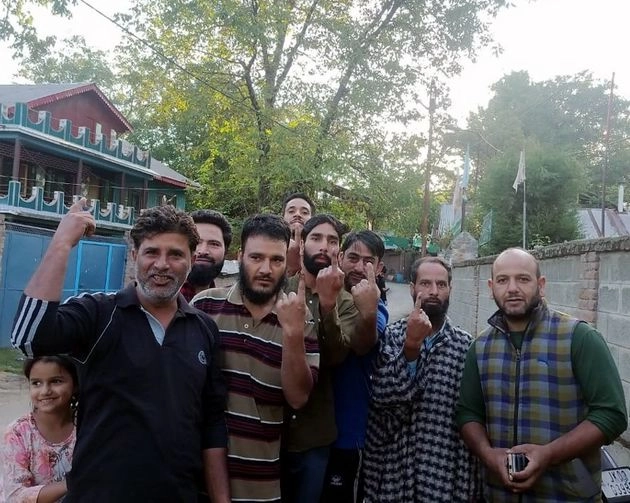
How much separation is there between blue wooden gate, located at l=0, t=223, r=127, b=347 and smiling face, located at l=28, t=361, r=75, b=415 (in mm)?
8475

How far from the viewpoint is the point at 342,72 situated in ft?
46.3

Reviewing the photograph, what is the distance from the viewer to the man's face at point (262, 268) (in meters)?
2.29

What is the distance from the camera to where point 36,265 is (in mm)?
12820

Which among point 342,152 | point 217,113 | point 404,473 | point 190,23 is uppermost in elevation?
point 190,23

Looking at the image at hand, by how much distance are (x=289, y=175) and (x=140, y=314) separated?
11.4 metres

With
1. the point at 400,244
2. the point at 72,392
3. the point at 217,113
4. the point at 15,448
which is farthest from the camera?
the point at 400,244

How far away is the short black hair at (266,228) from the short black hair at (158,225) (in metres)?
0.34

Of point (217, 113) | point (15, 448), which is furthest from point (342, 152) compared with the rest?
point (15, 448)

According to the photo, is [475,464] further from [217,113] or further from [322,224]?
[217,113]

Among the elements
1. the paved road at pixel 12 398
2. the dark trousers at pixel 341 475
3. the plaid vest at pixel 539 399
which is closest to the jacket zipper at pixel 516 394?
the plaid vest at pixel 539 399

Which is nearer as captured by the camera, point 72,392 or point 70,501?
point 70,501

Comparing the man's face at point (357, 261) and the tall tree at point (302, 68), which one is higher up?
the tall tree at point (302, 68)

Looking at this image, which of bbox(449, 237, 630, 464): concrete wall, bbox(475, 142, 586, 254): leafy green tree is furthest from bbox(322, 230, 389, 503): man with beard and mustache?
bbox(475, 142, 586, 254): leafy green tree

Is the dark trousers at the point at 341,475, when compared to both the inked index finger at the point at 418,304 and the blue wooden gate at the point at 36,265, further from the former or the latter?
the blue wooden gate at the point at 36,265
